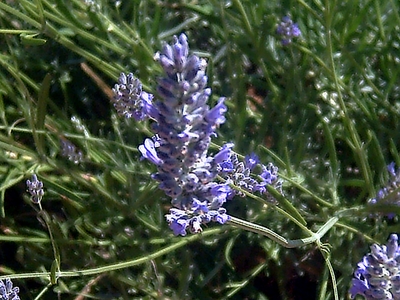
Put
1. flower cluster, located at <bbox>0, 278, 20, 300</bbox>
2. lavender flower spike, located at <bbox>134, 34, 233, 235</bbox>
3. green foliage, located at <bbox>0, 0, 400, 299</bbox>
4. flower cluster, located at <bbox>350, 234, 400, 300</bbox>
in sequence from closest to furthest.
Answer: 1. lavender flower spike, located at <bbox>134, 34, 233, 235</bbox>
2. flower cluster, located at <bbox>350, 234, 400, 300</bbox>
3. flower cluster, located at <bbox>0, 278, 20, 300</bbox>
4. green foliage, located at <bbox>0, 0, 400, 299</bbox>

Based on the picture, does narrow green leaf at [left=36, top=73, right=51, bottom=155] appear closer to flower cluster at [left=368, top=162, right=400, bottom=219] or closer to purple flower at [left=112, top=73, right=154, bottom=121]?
purple flower at [left=112, top=73, right=154, bottom=121]

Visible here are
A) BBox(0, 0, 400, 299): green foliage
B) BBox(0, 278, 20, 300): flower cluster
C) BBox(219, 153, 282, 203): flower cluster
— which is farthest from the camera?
BBox(0, 0, 400, 299): green foliage

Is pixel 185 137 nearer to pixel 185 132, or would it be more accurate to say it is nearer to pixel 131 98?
pixel 185 132

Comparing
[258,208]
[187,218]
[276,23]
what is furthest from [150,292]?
[276,23]

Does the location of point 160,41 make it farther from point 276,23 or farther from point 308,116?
point 308,116

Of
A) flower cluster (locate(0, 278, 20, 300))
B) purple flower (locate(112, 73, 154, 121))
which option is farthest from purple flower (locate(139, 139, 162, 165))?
flower cluster (locate(0, 278, 20, 300))

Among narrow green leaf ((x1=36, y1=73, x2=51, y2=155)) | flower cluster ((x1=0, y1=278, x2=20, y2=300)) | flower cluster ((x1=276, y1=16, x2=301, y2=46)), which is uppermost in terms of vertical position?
flower cluster ((x1=276, y1=16, x2=301, y2=46))

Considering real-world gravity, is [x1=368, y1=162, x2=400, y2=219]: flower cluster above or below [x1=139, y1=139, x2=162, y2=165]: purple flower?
below
